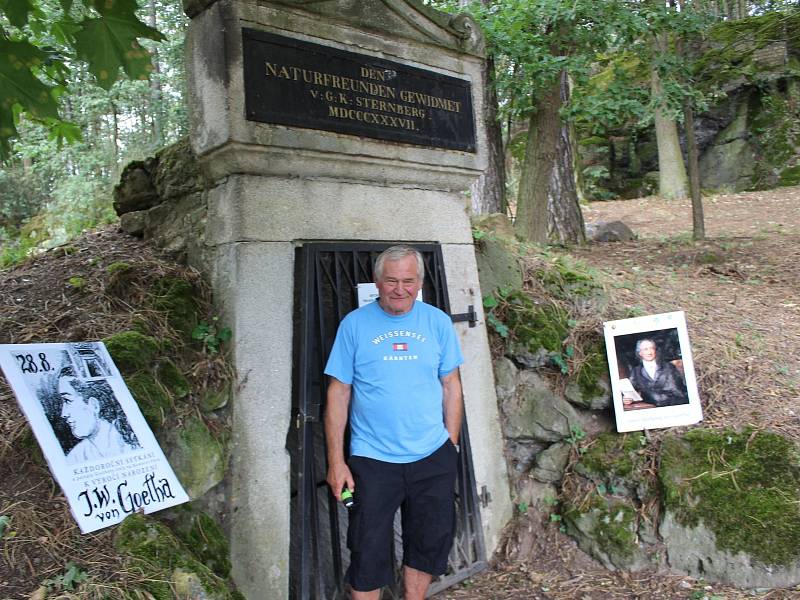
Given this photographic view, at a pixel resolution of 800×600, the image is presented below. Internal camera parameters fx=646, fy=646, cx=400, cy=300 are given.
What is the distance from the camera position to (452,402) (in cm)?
341

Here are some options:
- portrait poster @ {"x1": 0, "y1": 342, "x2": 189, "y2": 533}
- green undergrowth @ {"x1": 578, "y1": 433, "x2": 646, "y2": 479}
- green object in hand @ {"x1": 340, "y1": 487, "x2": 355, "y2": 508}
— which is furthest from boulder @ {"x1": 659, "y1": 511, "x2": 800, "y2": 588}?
portrait poster @ {"x1": 0, "y1": 342, "x2": 189, "y2": 533}

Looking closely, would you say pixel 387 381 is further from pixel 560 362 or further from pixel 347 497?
pixel 560 362

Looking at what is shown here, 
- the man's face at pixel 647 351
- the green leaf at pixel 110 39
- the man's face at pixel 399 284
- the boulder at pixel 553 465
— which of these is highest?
the green leaf at pixel 110 39

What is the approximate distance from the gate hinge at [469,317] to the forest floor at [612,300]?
1.37 meters

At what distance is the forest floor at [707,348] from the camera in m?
3.85

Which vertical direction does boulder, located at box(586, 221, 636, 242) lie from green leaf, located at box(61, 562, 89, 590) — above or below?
above

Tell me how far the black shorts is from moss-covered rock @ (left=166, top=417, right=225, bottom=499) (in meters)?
0.68

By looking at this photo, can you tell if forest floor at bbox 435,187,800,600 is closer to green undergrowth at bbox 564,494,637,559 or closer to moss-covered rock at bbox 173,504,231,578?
green undergrowth at bbox 564,494,637,559

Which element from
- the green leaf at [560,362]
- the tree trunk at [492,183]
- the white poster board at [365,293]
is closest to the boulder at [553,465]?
the green leaf at [560,362]

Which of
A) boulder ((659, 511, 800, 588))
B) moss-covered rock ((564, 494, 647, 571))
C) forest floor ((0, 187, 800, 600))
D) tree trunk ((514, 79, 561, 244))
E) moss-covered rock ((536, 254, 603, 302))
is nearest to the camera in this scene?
forest floor ((0, 187, 800, 600))

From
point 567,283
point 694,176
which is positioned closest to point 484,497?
point 567,283

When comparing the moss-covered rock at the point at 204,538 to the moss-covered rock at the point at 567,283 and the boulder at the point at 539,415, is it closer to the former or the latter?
the boulder at the point at 539,415

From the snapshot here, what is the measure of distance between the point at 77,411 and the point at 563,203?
25.1 feet

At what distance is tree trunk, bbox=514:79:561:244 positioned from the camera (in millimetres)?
7852
